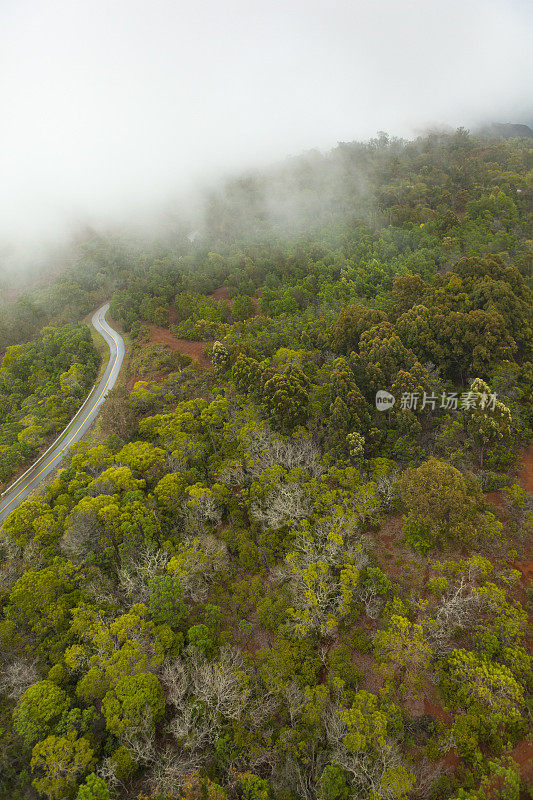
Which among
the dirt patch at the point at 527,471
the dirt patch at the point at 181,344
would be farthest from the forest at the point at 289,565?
the dirt patch at the point at 181,344

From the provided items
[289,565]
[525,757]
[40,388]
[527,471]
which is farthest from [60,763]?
[40,388]

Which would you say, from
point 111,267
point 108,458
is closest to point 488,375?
point 108,458

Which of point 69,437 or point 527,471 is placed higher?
point 69,437

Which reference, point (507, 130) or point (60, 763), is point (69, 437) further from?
point (507, 130)

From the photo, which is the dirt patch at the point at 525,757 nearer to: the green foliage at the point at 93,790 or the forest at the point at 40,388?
the green foliage at the point at 93,790

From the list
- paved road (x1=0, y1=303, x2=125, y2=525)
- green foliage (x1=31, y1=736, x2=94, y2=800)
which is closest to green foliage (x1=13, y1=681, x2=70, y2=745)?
green foliage (x1=31, y1=736, x2=94, y2=800)

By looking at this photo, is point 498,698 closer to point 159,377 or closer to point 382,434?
point 382,434

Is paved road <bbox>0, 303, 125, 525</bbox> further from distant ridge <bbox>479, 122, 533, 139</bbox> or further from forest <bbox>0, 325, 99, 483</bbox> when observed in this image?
distant ridge <bbox>479, 122, 533, 139</bbox>
